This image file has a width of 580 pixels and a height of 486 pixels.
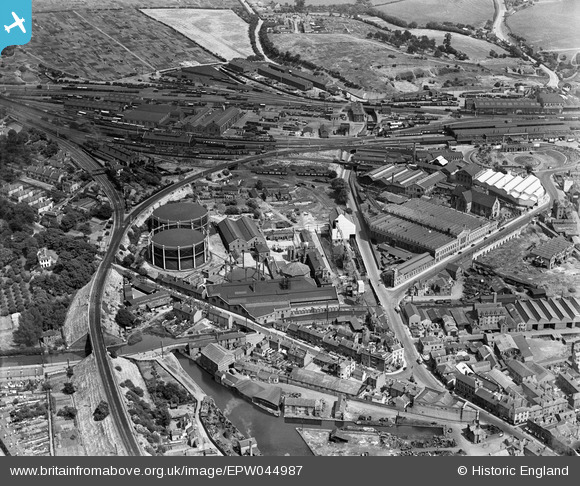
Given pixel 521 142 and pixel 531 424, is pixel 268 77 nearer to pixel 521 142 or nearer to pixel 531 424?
pixel 521 142

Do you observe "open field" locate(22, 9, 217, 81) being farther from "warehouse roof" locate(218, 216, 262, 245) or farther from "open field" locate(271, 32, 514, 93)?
"warehouse roof" locate(218, 216, 262, 245)

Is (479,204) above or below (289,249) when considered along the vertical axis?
above

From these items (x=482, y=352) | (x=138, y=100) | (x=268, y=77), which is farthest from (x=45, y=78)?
(x=482, y=352)

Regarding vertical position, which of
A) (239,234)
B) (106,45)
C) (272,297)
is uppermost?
(272,297)

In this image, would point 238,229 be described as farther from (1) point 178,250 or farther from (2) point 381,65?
(2) point 381,65

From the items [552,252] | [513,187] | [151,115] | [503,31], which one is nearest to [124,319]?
[552,252]

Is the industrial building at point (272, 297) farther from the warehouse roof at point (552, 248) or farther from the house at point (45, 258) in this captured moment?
the warehouse roof at point (552, 248)

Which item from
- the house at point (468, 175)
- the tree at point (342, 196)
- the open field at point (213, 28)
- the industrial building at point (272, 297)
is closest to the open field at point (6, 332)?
the industrial building at point (272, 297)
